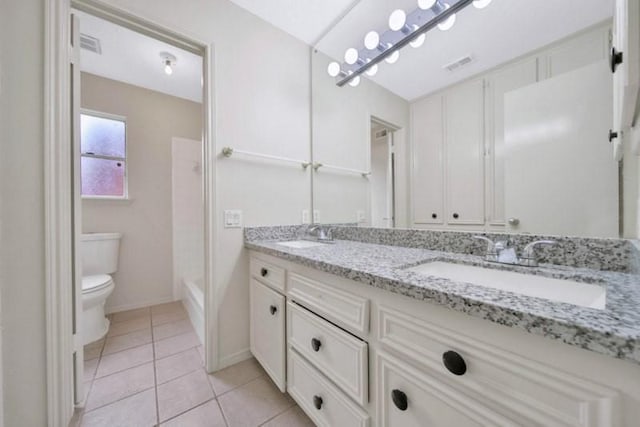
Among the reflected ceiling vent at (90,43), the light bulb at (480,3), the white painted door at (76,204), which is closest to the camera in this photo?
the light bulb at (480,3)

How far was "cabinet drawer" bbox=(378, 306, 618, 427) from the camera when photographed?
37 centimetres

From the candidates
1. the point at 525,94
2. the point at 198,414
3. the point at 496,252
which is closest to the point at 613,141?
the point at 525,94

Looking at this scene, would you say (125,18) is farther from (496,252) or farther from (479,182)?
(496,252)

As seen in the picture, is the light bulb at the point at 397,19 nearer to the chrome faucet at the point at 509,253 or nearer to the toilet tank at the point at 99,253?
the chrome faucet at the point at 509,253

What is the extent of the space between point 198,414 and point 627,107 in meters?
1.83

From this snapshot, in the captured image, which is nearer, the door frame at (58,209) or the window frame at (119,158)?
the door frame at (58,209)

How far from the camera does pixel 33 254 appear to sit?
98cm

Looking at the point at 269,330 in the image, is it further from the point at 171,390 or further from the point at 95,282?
the point at 95,282

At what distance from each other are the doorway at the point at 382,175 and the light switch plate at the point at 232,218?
0.87m

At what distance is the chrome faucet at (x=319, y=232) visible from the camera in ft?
5.51

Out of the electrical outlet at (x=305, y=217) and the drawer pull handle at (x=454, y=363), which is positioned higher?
the electrical outlet at (x=305, y=217)

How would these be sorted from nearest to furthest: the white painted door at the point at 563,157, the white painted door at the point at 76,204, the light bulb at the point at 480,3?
the white painted door at the point at 563,157
the light bulb at the point at 480,3
the white painted door at the point at 76,204

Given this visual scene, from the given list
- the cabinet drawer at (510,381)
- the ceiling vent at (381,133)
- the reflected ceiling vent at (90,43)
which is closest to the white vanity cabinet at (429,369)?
the cabinet drawer at (510,381)

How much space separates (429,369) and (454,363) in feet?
0.30
